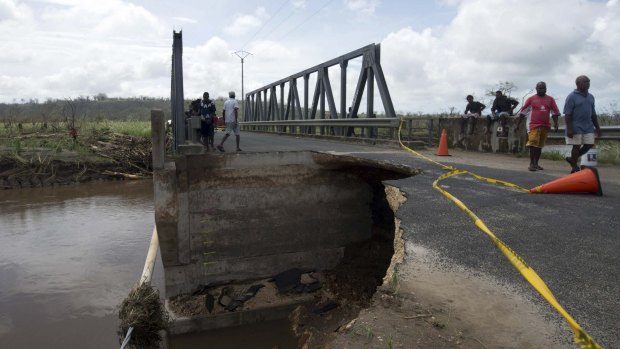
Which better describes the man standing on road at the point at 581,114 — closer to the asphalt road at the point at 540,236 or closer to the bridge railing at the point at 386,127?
the asphalt road at the point at 540,236

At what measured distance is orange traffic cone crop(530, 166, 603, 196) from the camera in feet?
19.3

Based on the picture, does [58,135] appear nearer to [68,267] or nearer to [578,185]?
[68,267]

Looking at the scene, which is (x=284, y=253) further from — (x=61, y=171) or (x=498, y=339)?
(x=61, y=171)

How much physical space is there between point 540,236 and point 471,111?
817 cm

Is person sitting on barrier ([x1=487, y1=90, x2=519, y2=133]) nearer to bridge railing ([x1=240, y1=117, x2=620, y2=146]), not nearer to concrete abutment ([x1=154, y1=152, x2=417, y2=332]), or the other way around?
bridge railing ([x1=240, y1=117, x2=620, y2=146])

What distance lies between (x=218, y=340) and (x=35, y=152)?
14875 mm

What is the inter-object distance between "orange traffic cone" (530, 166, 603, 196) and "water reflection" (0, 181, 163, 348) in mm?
6213

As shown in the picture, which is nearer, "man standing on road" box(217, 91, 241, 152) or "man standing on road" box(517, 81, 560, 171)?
"man standing on road" box(517, 81, 560, 171)

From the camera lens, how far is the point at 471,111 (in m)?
11.8

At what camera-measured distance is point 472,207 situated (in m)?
5.20

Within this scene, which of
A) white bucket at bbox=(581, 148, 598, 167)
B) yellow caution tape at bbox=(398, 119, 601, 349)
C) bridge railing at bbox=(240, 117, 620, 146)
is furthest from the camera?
bridge railing at bbox=(240, 117, 620, 146)

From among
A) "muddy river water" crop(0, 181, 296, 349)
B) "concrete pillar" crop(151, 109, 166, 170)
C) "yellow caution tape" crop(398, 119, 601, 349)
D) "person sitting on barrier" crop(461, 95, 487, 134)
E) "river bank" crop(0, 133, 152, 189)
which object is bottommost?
"muddy river water" crop(0, 181, 296, 349)

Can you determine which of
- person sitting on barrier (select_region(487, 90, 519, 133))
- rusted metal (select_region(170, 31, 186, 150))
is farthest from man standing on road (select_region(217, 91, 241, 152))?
person sitting on barrier (select_region(487, 90, 519, 133))

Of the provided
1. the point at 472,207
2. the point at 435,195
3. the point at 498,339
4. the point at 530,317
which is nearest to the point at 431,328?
the point at 498,339
